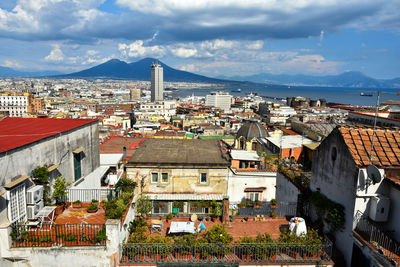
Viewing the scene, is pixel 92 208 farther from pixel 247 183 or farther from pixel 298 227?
pixel 247 183

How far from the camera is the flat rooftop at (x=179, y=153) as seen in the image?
18469 millimetres

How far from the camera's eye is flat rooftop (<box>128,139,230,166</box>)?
18.5 metres

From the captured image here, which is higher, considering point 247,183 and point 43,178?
point 43,178

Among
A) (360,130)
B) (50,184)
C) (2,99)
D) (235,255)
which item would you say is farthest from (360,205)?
(2,99)

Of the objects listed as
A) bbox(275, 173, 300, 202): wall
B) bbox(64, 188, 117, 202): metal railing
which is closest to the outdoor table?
bbox(64, 188, 117, 202): metal railing

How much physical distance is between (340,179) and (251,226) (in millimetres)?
5274

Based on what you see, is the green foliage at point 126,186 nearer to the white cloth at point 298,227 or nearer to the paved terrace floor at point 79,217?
the paved terrace floor at point 79,217

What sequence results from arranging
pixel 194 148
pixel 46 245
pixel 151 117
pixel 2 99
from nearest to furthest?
pixel 46 245
pixel 194 148
pixel 151 117
pixel 2 99

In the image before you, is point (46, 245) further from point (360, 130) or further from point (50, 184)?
point (360, 130)

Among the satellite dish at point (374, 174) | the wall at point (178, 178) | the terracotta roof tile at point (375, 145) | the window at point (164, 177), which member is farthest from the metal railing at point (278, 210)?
the satellite dish at point (374, 174)

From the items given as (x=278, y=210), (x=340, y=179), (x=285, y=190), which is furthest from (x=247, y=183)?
(x=340, y=179)

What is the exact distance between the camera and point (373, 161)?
36.1 ft

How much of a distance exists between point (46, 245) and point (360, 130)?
44.0 ft

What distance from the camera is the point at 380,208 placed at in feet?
34.9
